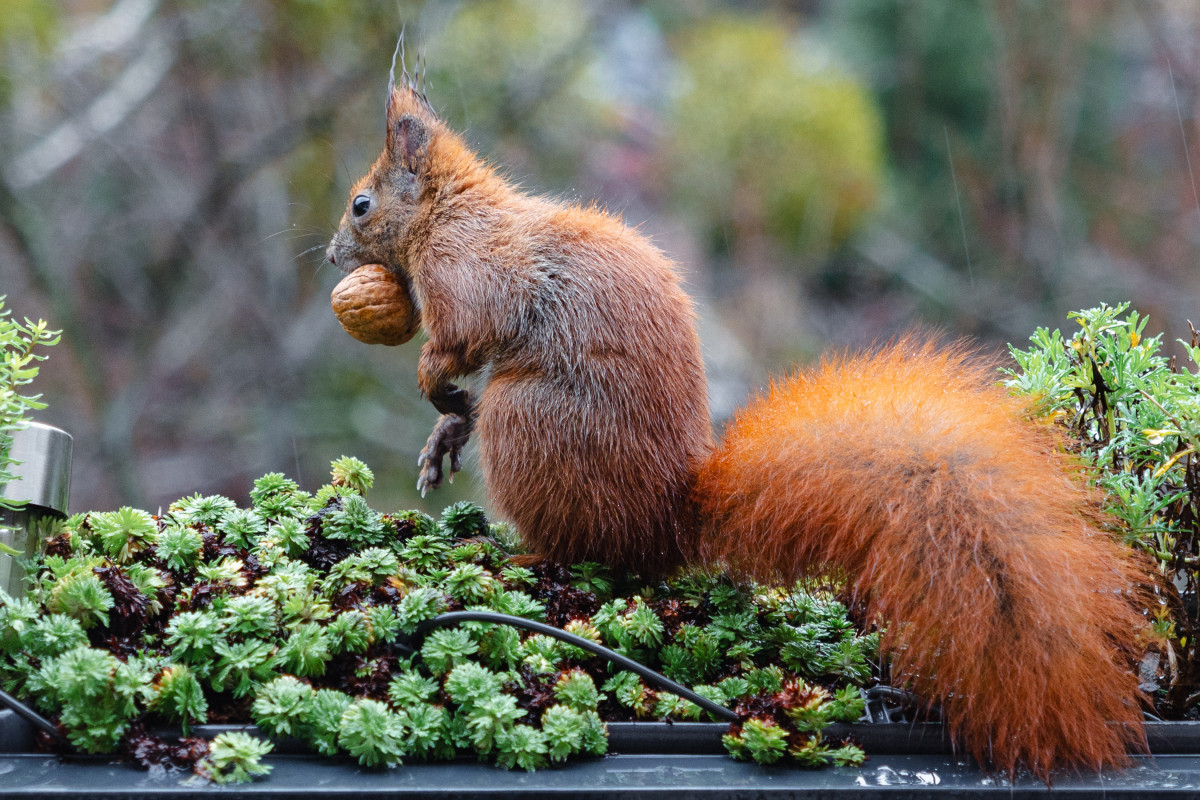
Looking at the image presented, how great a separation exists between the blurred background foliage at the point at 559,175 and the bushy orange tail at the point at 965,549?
1168mm

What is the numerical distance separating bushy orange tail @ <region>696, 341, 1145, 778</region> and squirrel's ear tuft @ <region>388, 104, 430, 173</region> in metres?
0.56

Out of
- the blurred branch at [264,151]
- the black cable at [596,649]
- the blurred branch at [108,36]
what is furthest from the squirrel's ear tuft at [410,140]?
the blurred branch at [108,36]

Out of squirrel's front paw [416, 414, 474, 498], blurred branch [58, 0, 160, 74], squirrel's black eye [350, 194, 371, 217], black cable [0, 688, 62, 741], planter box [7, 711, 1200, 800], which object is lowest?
planter box [7, 711, 1200, 800]

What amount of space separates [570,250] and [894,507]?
45cm

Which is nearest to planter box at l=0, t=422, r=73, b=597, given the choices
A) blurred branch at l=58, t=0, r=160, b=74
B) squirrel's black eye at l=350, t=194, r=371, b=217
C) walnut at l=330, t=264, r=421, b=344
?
walnut at l=330, t=264, r=421, b=344

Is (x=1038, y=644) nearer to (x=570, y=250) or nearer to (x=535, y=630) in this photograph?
(x=535, y=630)

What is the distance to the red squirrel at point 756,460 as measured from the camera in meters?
0.74

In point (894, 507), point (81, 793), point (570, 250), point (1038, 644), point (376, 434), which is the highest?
point (376, 434)

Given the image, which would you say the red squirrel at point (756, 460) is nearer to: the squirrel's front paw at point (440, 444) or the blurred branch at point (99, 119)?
the squirrel's front paw at point (440, 444)

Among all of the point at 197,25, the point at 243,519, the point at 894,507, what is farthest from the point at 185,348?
the point at 894,507

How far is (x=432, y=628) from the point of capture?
850 millimetres

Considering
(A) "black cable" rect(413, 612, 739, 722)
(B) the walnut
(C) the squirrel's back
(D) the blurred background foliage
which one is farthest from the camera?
(D) the blurred background foliage

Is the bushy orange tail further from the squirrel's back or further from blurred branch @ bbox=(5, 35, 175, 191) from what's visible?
blurred branch @ bbox=(5, 35, 175, 191)

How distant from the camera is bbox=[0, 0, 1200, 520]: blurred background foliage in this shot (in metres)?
2.67
